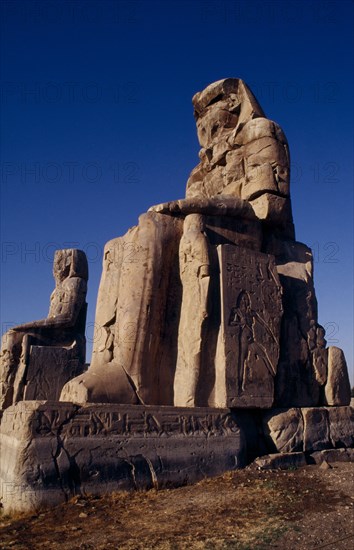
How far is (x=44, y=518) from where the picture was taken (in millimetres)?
3861

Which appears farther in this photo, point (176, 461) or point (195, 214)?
point (195, 214)

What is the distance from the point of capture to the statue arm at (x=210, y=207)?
6.05m

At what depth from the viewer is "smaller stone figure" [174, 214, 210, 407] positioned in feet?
17.8

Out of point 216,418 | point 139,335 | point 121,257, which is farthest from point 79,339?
point 216,418

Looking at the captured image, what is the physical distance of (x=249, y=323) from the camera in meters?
5.77

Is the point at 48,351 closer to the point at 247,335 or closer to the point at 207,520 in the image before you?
the point at 247,335

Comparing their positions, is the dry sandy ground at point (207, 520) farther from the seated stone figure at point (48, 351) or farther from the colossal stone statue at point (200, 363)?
the seated stone figure at point (48, 351)

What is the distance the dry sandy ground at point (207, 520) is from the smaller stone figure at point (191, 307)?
3.34 feet

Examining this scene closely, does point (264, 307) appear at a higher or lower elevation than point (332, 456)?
higher

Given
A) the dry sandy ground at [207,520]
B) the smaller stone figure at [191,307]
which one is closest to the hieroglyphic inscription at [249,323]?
the smaller stone figure at [191,307]

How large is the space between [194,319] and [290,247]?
207 centimetres

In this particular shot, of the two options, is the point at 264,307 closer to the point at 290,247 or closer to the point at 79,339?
the point at 290,247

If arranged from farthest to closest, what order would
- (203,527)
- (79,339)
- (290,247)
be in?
(79,339)
(290,247)
(203,527)

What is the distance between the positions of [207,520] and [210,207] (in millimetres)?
3558
